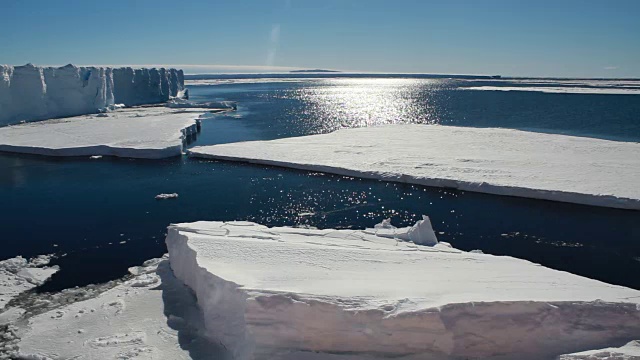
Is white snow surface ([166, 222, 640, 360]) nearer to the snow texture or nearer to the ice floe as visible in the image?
the snow texture

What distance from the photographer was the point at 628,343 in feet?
16.1

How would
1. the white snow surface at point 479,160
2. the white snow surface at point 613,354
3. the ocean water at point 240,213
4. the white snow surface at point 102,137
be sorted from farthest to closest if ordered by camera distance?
the white snow surface at point 102,137
the white snow surface at point 479,160
the ocean water at point 240,213
the white snow surface at point 613,354

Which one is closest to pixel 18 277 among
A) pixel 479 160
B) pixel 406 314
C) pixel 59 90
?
pixel 406 314

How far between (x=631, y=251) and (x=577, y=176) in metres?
4.90

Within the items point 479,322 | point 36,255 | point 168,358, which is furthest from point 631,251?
point 36,255

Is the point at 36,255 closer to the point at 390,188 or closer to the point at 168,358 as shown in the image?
the point at 168,358

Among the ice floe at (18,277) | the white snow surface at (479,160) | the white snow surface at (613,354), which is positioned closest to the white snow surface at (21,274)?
the ice floe at (18,277)

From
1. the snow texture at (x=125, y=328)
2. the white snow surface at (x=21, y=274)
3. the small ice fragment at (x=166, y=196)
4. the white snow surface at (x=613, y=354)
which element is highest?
the white snow surface at (x=613, y=354)

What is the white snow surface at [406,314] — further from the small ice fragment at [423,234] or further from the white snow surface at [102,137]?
the white snow surface at [102,137]

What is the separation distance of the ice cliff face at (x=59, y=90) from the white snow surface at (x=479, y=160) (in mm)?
16753

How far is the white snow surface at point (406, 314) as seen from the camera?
5.04 m

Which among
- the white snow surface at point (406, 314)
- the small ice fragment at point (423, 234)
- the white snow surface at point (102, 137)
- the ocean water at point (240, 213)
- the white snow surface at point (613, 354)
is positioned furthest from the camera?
the white snow surface at point (102, 137)

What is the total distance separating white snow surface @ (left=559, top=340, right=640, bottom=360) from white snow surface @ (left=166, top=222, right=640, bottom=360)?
0.12 metres

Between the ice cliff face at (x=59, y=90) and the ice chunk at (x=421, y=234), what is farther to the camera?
the ice cliff face at (x=59, y=90)
